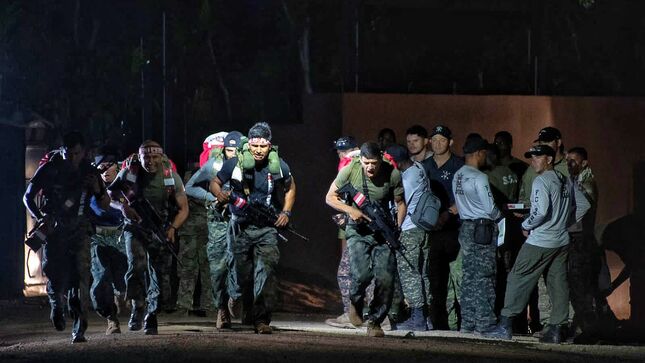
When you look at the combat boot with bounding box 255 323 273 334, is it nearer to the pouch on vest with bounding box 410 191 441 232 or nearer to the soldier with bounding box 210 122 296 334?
the soldier with bounding box 210 122 296 334

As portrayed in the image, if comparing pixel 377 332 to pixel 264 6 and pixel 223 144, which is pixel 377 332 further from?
pixel 264 6

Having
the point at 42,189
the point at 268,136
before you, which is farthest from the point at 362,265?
the point at 42,189

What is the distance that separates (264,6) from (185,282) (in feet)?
92.5

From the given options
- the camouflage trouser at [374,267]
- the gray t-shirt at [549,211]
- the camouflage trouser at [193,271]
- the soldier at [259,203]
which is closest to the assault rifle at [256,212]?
the soldier at [259,203]

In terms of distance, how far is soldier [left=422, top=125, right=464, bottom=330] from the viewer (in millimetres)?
16453

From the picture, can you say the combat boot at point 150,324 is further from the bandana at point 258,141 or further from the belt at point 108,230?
the bandana at point 258,141

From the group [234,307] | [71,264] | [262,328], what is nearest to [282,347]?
[262,328]

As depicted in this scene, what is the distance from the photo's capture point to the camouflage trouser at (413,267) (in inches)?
632

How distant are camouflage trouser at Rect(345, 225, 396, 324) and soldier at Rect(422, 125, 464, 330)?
1298 mm

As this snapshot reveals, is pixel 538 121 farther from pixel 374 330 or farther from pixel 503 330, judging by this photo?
pixel 374 330

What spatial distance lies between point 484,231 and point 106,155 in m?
4.29

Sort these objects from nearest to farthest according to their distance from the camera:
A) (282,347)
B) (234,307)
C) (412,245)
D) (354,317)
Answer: (282,347)
(412,245)
(354,317)
(234,307)

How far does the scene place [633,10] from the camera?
37.2 meters

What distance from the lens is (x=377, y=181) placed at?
15344 millimetres
